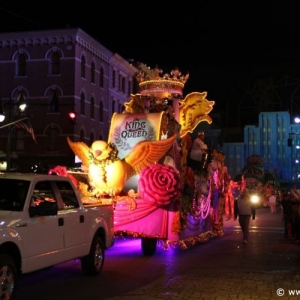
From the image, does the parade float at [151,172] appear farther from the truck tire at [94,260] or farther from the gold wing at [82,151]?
the truck tire at [94,260]

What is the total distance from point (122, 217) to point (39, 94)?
98.3ft

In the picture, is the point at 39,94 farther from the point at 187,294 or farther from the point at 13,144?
the point at 187,294

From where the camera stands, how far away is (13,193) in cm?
816

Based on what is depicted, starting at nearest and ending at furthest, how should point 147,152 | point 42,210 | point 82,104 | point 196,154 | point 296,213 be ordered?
point 42,210
point 147,152
point 196,154
point 296,213
point 82,104

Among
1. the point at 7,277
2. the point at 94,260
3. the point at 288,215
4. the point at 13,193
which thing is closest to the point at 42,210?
the point at 13,193

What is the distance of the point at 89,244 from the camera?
Result: 9.86 m

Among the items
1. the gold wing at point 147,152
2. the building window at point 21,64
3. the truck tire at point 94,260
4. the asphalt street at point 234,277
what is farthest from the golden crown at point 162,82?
the building window at point 21,64

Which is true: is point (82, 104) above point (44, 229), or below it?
above

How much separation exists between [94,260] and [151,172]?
118 inches

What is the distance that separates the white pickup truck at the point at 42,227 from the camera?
7352 millimetres

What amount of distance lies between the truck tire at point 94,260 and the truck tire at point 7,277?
2.62 m

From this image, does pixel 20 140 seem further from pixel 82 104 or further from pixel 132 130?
pixel 132 130

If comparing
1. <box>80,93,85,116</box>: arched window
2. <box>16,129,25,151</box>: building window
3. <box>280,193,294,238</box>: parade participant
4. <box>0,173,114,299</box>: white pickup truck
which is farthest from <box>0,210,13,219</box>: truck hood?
<box>16,129,25,151</box>: building window

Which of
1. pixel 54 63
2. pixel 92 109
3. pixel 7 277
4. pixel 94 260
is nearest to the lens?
pixel 7 277
